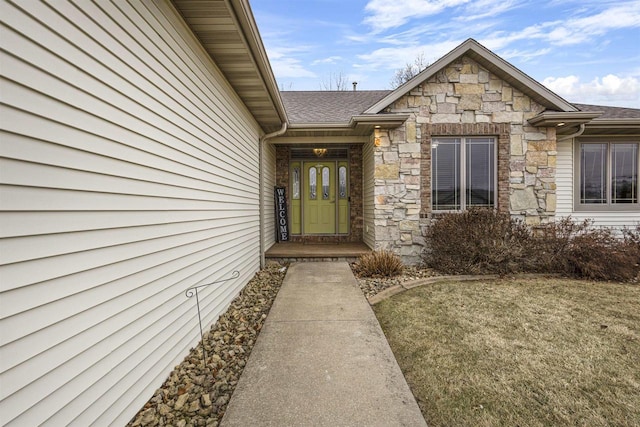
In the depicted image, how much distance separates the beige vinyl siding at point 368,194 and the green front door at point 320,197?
0.88 metres

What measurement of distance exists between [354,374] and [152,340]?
58.8 inches

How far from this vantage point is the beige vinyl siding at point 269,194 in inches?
264

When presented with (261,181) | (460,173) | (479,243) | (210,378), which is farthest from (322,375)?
(460,173)

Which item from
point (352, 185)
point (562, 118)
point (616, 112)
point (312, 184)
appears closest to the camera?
point (562, 118)

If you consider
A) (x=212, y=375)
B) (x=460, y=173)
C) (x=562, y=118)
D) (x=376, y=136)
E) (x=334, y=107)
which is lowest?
(x=212, y=375)

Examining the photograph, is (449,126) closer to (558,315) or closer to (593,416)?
(558,315)

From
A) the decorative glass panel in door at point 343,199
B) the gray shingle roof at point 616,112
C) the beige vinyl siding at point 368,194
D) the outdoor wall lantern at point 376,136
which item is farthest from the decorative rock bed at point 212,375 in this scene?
the gray shingle roof at point 616,112

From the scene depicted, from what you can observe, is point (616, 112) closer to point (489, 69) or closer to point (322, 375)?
point (489, 69)

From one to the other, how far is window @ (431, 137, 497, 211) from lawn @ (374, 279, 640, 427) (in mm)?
2158

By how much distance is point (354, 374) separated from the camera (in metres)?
2.32

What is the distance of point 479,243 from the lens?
5.29m

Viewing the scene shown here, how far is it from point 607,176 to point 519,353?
6.94 metres

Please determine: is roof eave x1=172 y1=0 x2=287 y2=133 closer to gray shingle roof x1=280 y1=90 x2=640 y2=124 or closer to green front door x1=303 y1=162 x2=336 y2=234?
gray shingle roof x1=280 y1=90 x2=640 y2=124

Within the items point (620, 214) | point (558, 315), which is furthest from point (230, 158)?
point (620, 214)
